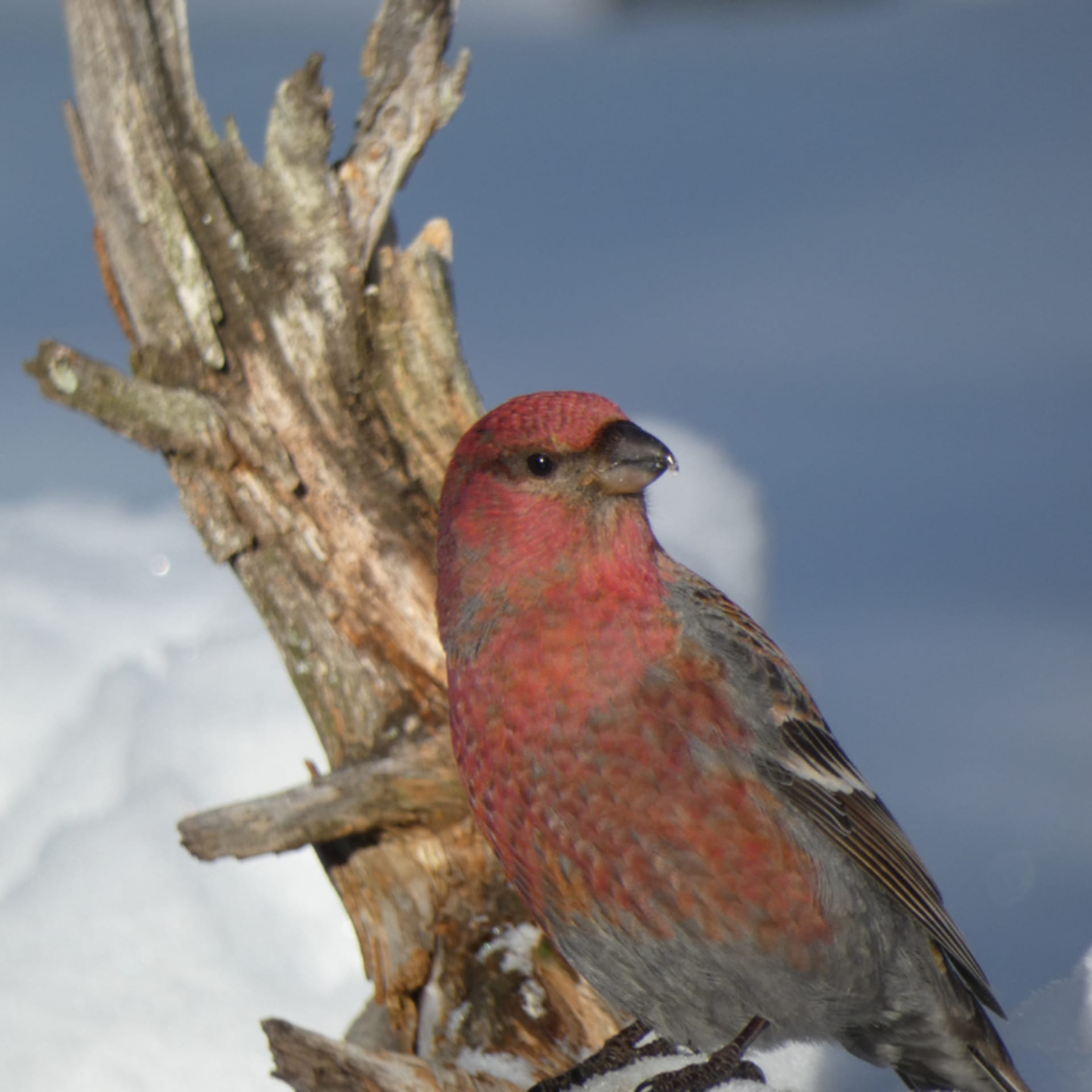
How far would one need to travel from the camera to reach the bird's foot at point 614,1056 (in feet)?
13.1

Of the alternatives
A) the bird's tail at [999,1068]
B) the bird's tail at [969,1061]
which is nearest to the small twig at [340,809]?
the bird's tail at [969,1061]

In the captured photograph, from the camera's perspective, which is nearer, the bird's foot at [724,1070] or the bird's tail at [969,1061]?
the bird's foot at [724,1070]

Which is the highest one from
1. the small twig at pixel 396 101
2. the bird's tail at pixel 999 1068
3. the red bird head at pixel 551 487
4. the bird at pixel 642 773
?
the small twig at pixel 396 101

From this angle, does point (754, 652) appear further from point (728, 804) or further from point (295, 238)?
point (295, 238)

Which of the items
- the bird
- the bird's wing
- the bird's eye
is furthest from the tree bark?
the bird's eye

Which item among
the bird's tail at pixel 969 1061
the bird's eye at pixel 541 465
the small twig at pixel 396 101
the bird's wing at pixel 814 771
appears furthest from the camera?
the small twig at pixel 396 101

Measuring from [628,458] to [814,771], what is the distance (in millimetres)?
1010

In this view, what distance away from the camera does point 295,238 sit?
5.06 metres

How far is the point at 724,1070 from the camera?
3.53 meters

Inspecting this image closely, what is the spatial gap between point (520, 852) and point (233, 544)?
211cm

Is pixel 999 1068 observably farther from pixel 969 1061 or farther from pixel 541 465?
pixel 541 465

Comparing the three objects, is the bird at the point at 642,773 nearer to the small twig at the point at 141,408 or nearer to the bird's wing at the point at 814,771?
the bird's wing at the point at 814,771

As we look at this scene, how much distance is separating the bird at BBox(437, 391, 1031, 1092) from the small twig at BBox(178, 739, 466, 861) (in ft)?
3.37

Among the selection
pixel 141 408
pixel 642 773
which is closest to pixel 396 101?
pixel 141 408
